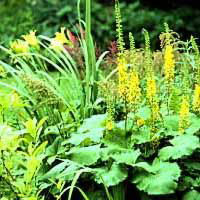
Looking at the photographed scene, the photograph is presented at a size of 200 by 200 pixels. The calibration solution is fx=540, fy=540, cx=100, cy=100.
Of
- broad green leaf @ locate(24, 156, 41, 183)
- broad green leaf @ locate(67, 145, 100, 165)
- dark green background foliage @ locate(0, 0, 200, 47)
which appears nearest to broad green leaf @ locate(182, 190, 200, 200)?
broad green leaf @ locate(67, 145, 100, 165)

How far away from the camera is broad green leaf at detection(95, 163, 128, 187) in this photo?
91.1 inches

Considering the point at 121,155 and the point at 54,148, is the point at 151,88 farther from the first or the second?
the point at 54,148

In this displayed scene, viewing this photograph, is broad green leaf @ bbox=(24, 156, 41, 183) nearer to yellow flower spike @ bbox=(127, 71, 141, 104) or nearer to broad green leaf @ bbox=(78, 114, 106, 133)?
broad green leaf @ bbox=(78, 114, 106, 133)

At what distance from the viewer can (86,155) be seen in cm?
249

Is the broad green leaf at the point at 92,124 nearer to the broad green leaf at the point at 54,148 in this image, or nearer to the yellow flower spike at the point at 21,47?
the broad green leaf at the point at 54,148

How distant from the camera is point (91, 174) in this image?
8.51 ft

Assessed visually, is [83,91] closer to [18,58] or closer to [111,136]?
[18,58]

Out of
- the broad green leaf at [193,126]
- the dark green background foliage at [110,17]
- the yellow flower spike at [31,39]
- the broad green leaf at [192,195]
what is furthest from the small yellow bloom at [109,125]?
the dark green background foliage at [110,17]

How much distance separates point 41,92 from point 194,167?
930mm

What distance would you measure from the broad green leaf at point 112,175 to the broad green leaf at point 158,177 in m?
0.06

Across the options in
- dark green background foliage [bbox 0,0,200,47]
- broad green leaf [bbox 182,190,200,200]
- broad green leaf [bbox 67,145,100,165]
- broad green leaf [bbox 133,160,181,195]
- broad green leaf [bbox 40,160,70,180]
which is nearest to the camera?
broad green leaf [bbox 133,160,181,195]

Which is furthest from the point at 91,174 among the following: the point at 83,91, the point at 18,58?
the point at 18,58

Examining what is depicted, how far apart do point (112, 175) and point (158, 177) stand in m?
0.21

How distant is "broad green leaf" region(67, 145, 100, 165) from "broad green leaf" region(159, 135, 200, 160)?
0.98 ft
